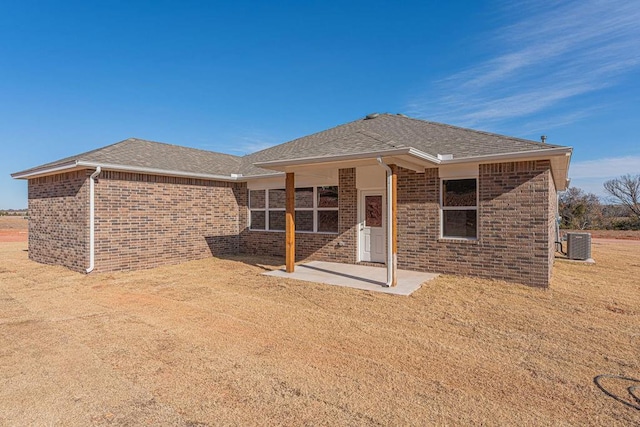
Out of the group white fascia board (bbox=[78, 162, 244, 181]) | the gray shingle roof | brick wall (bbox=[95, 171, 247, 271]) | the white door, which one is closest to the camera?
the gray shingle roof

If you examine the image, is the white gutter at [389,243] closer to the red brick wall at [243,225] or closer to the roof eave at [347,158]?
the roof eave at [347,158]

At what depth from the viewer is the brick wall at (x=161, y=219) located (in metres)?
9.84

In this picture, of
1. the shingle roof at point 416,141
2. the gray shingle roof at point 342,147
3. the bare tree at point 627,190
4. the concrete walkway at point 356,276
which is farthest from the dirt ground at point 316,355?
the bare tree at point 627,190

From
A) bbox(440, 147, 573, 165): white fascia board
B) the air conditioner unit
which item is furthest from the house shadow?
the air conditioner unit

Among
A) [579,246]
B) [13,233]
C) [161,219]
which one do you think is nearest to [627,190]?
[579,246]

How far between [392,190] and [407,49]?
894cm

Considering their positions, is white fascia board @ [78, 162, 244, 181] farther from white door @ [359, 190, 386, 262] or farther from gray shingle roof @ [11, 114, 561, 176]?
white door @ [359, 190, 386, 262]

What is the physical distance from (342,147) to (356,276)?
→ 11.0 ft

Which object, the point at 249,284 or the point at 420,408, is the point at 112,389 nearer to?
the point at 420,408

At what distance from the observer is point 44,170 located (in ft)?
34.4

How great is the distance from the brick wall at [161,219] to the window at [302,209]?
32.0 inches

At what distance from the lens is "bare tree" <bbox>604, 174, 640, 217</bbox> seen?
31.3 meters

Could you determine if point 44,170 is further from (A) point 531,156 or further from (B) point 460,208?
(A) point 531,156

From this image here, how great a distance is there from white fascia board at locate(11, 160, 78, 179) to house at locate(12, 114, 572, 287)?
0.20ft
